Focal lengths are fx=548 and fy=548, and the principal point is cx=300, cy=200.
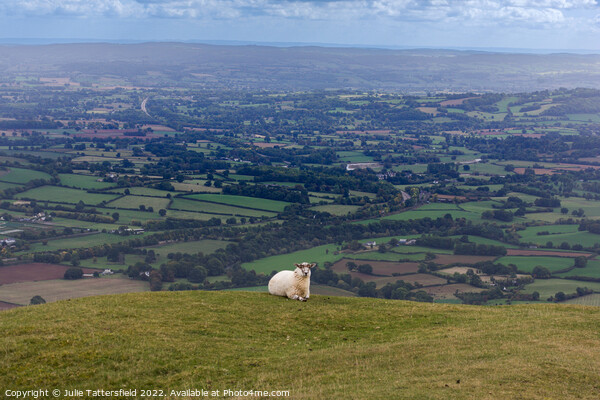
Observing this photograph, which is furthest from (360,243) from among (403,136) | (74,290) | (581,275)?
(403,136)

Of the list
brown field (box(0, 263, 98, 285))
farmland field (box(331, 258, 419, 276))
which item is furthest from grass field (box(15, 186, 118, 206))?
farmland field (box(331, 258, 419, 276))

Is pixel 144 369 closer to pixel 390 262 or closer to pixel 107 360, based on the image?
pixel 107 360

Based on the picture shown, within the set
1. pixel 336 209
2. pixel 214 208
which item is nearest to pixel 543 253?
pixel 336 209

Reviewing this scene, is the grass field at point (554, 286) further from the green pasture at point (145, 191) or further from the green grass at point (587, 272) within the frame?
the green pasture at point (145, 191)

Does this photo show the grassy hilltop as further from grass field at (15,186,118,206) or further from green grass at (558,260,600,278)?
grass field at (15,186,118,206)

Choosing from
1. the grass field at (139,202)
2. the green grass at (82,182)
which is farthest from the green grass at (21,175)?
the grass field at (139,202)

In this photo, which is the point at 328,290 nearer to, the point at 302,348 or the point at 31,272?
the point at 31,272
